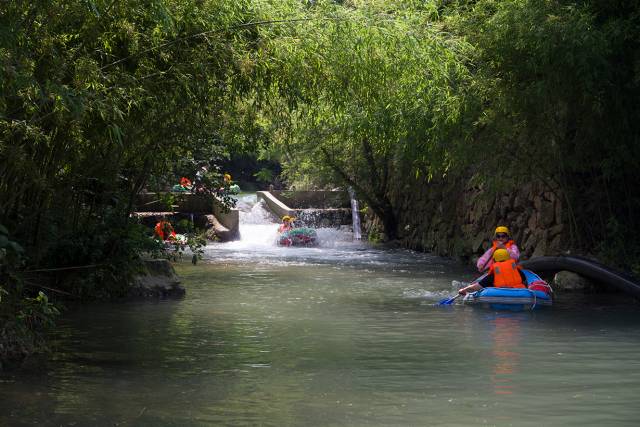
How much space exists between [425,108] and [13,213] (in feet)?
22.1

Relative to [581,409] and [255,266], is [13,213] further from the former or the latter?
[255,266]

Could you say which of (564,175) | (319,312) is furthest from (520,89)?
(319,312)

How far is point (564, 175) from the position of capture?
14906 millimetres

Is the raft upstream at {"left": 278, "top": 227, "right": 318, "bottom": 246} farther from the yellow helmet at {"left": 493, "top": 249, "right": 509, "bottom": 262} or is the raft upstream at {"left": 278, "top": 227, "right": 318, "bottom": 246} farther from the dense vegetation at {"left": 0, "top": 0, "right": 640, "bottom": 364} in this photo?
the yellow helmet at {"left": 493, "top": 249, "right": 509, "bottom": 262}

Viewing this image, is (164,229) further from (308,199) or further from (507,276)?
(308,199)

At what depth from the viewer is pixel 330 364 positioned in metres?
8.38

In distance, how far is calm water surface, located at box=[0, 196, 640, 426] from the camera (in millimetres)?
6570

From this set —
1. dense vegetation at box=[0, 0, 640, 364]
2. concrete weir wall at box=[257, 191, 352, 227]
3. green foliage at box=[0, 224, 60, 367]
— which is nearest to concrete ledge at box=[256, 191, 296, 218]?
concrete weir wall at box=[257, 191, 352, 227]

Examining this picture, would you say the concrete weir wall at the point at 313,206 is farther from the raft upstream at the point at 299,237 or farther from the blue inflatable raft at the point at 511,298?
the blue inflatable raft at the point at 511,298

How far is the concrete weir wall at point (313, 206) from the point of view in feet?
89.7

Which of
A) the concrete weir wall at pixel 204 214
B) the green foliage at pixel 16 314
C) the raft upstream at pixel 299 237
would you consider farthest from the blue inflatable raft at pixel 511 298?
the concrete weir wall at pixel 204 214

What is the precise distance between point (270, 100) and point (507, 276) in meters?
3.93

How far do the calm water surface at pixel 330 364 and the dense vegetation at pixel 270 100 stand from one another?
99 cm

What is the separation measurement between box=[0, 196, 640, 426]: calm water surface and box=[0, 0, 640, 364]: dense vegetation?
99cm
